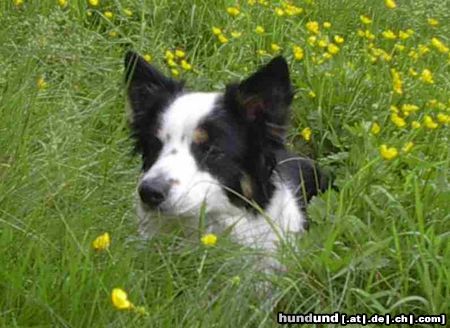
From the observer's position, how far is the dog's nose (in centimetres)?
315

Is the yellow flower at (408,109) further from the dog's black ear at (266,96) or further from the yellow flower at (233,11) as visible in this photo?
the yellow flower at (233,11)

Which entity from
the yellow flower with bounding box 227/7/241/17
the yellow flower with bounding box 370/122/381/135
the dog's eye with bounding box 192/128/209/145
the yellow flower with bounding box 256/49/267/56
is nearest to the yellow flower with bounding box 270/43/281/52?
the yellow flower with bounding box 256/49/267/56

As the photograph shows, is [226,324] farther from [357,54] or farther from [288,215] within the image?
[357,54]

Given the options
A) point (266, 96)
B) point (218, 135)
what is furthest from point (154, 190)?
point (266, 96)

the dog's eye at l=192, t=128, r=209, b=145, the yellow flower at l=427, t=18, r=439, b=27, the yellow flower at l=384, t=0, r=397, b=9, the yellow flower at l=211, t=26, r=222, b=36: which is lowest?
the yellow flower at l=427, t=18, r=439, b=27

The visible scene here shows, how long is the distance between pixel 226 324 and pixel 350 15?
339 centimetres

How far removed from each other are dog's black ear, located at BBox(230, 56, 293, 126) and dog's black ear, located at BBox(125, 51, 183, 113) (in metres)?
0.34

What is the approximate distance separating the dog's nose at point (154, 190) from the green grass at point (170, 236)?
0.10 m

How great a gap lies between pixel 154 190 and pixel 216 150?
0.39 m

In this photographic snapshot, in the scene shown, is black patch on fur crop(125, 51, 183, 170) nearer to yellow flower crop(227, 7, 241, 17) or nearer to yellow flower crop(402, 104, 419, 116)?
yellow flower crop(402, 104, 419, 116)

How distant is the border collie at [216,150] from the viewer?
127 inches

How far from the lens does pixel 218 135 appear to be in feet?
11.4

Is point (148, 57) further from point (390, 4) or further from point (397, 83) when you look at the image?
point (390, 4)

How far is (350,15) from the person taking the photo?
555 centimetres
